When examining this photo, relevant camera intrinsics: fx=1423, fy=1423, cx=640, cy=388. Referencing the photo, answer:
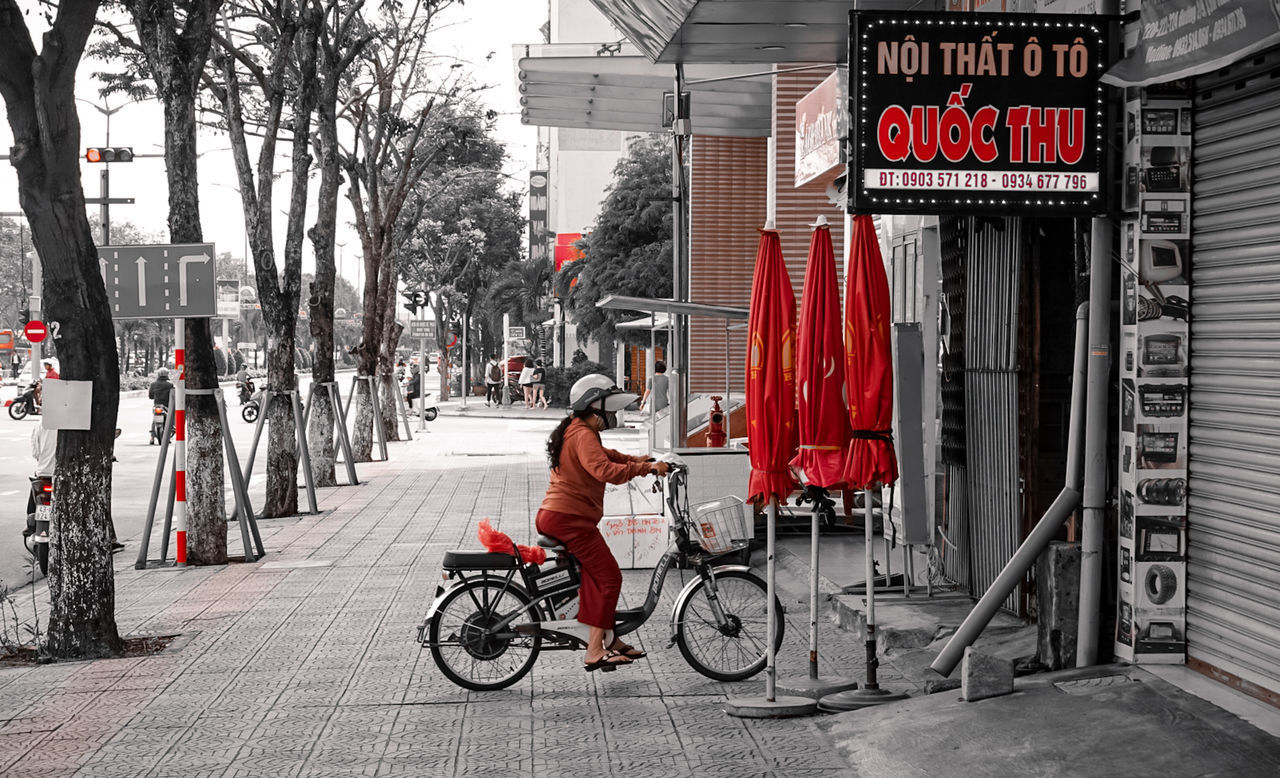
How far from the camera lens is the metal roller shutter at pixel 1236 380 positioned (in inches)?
263

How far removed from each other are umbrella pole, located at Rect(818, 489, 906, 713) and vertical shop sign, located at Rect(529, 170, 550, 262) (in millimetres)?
80802

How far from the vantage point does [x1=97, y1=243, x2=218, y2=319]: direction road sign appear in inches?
521

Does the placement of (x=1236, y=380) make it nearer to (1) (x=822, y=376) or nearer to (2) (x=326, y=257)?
(1) (x=822, y=376)

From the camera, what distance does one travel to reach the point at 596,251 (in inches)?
1666

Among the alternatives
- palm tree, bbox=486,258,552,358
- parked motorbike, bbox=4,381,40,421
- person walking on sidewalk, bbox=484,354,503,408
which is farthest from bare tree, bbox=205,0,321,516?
palm tree, bbox=486,258,552,358

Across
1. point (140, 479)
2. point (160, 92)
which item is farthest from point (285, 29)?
point (140, 479)

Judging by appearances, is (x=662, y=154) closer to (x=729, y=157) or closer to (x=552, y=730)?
(x=729, y=157)

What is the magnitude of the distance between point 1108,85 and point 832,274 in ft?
5.66

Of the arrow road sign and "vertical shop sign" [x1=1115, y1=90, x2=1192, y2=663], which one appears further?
the arrow road sign

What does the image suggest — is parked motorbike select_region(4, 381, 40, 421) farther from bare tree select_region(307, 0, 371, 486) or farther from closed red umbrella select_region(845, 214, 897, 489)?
closed red umbrella select_region(845, 214, 897, 489)

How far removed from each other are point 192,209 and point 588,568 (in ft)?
25.2

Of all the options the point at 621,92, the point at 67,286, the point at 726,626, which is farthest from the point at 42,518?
the point at 621,92

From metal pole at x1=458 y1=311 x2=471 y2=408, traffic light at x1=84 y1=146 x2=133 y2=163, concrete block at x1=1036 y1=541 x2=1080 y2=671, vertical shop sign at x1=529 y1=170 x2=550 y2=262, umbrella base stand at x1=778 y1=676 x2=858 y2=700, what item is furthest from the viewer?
vertical shop sign at x1=529 y1=170 x2=550 y2=262

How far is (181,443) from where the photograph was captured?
45.9 ft
